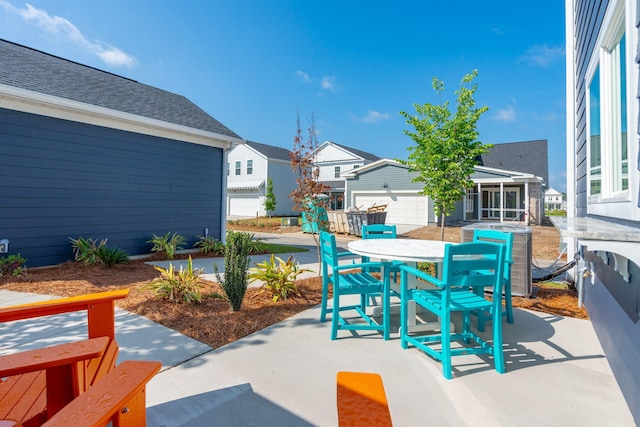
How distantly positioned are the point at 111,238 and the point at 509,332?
7.89 m

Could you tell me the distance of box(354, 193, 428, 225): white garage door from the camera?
18.2 m

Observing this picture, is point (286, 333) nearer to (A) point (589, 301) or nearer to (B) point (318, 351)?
(B) point (318, 351)

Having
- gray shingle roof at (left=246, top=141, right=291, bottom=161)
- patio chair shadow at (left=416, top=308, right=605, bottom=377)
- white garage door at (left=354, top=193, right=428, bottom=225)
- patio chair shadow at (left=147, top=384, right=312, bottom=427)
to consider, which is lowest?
patio chair shadow at (left=416, top=308, right=605, bottom=377)

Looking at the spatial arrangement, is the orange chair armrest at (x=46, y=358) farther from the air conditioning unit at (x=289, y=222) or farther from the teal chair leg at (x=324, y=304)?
the air conditioning unit at (x=289, y=222)

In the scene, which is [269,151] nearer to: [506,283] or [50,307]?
[506,283]

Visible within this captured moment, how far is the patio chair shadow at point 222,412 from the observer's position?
1.91 metres

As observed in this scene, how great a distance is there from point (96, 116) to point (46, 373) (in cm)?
722

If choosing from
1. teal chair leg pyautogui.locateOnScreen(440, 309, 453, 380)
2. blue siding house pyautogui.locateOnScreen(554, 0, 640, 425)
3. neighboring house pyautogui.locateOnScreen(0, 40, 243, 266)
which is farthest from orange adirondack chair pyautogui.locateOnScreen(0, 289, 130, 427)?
neighboring house pyautogui.locateOnScreen(0, 40, 243, 266)

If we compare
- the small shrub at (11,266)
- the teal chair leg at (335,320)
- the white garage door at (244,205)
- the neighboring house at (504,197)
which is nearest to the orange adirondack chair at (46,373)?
the teal chair leg at (335,320)

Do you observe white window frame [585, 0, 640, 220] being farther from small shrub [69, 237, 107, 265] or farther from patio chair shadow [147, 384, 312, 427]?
small shrub [69, 237, 107, 265]

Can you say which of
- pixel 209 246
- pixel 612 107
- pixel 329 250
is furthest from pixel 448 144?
pixel 209 246

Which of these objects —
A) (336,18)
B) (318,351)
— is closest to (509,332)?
(318,351)

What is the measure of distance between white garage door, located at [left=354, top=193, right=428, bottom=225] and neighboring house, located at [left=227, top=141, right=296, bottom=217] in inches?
354

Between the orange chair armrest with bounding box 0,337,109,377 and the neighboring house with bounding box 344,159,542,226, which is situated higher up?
the neighboring house with bounding box 344,159,542,226
